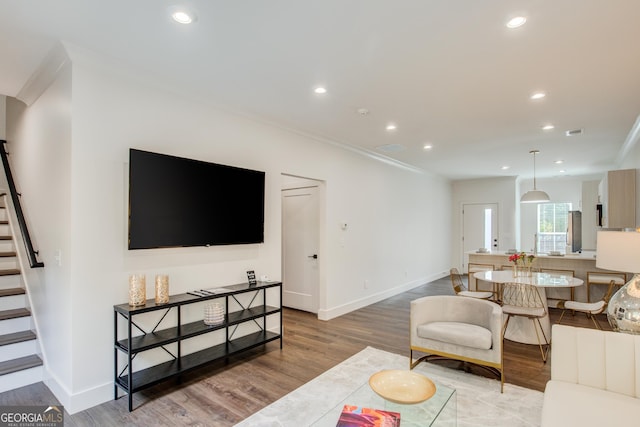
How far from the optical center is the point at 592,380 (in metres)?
2.21

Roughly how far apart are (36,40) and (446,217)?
9.36 m

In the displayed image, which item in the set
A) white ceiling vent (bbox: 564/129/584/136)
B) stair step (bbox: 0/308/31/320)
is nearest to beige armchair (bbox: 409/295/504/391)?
white ceiling vent (bbox: 564/129/584/136)

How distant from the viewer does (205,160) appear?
368 cm

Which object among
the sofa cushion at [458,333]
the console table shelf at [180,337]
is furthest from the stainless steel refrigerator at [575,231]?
the console table shelf at [180,337]

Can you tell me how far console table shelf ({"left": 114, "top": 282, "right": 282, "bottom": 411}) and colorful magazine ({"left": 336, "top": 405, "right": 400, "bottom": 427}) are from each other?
1.71m

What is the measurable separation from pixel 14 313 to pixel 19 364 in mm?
712

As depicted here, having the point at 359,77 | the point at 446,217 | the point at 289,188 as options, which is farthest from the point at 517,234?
the point at 359,77

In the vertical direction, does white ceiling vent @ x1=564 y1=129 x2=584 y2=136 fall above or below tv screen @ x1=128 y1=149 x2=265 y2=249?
above

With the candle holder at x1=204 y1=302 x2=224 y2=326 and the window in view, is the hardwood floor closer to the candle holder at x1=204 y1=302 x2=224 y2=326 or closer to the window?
the candle holder at x1=204 y1=302 x2=224 y2=326

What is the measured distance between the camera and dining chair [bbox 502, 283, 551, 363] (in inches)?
158

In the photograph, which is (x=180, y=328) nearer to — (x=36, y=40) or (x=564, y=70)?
(x=36, y=40)

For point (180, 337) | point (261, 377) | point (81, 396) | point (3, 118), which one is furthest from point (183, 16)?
point (3, 118)

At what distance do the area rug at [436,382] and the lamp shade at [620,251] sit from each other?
4.27 feet

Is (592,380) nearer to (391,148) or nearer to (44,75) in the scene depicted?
(391,148)
